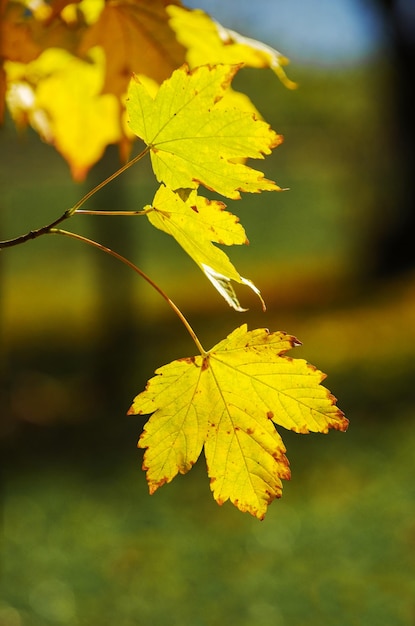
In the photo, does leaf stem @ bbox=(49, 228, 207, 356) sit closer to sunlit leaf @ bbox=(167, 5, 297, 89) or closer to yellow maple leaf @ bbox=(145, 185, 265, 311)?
yellow maple leaf @ bbox=(145, 185, 265, 311)

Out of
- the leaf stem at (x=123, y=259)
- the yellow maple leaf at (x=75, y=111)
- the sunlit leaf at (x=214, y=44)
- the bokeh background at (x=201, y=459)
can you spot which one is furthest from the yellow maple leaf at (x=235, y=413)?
the bokeh background at (x=201, y=459)

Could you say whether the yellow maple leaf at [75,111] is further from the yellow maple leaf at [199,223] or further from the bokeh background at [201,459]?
the bokeh background at [201,459]

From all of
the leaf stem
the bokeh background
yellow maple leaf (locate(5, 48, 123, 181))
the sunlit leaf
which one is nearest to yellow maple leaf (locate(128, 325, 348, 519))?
the leaf stem

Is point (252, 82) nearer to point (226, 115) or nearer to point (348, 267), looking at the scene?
point (348, 267)

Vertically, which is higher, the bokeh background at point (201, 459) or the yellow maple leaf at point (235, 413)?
the yellow maple leaf at point (235, 413)

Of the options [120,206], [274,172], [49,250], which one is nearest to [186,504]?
[120,206]

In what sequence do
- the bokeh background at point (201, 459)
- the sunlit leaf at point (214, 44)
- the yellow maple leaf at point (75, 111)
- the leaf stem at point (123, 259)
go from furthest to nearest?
the bokeh background at point (201, 459) → the yellow maple leaf at point (75, 111) → the sunlit leaf at point (214, 44) → the leaf stem at point (123, 259)
